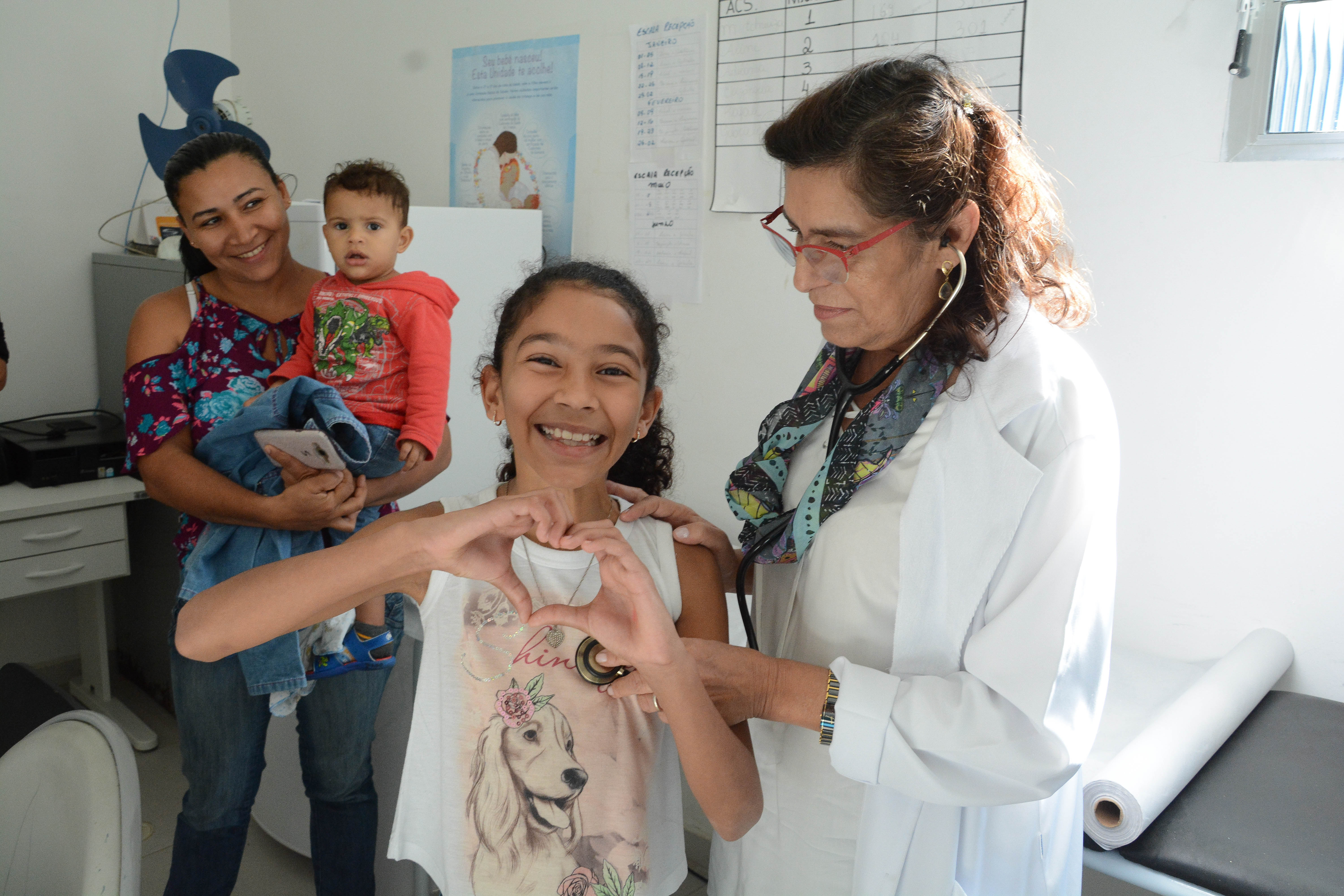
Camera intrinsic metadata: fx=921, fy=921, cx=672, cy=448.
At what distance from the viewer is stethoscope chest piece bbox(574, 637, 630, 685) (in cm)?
112

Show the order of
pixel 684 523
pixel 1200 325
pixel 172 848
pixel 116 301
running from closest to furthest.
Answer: pixel 684 523 < pixel 1200 325 < pixel 172 848 < pixel 116 301

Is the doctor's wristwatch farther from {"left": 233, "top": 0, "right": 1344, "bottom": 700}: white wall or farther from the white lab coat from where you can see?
{"left": 233, "top": 0, "right": 1344, "bottom": 700}: white wall

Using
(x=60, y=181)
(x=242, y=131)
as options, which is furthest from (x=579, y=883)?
(x=60, y=181)

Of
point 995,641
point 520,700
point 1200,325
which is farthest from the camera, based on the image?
point 1200,325

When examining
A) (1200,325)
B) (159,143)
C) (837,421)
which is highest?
(159,143)

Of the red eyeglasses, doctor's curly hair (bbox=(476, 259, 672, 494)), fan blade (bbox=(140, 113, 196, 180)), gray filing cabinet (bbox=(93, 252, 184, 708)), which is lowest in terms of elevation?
gray filing cabinet (bbox=(93, 252, 184, 708))

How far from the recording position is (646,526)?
1247mm

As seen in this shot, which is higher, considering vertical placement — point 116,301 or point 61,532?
point 116,301

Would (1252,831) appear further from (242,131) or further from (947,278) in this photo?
(242,131)

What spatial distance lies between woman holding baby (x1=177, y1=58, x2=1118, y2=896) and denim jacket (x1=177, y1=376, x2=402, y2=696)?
42 cm

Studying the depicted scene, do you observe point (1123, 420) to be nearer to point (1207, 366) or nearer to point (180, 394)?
point (1207, 366)

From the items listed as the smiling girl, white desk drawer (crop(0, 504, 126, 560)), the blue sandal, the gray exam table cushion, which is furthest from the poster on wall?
the gray exam table cushion

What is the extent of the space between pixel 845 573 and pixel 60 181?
3537mm

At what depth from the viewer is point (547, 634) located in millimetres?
1196
